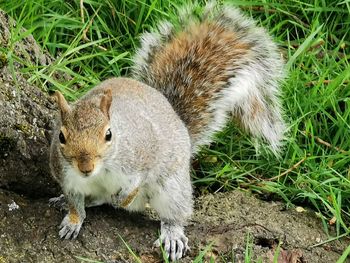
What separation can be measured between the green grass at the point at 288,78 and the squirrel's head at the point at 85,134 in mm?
480

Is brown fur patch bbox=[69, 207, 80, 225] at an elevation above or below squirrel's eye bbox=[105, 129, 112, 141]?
below

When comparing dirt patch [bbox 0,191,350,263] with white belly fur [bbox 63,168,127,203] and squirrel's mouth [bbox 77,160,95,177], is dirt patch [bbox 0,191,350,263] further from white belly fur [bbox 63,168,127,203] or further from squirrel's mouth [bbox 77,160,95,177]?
squirrel's mouth [bbox 77,160,95,177]

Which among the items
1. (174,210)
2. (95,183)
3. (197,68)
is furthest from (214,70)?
(95,183)

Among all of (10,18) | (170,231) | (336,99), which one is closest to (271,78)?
(336,99)

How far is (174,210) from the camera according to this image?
196cm

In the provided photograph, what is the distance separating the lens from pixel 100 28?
8.04 ft

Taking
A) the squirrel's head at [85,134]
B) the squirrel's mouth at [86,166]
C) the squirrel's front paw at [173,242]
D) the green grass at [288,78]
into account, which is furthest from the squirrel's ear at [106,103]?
the green grass at [288,78]

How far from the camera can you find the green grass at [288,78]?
2.16 m

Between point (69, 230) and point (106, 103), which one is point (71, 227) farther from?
point (106, 103)

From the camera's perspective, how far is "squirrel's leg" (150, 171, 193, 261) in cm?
193

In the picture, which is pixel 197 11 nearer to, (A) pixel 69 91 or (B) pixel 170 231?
(A) pixel 69 91

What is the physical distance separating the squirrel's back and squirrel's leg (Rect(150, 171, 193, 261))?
0.21 m

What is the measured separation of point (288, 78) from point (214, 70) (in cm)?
27

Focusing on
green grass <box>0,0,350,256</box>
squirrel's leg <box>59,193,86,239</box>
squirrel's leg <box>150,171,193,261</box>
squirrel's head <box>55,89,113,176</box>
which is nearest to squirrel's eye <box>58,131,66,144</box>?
squirrel's head <box>55,89,113,176</box>
